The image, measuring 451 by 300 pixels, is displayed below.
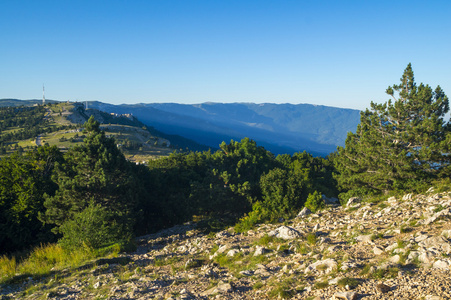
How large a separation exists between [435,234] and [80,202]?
25.5m

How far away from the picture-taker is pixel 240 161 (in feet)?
158

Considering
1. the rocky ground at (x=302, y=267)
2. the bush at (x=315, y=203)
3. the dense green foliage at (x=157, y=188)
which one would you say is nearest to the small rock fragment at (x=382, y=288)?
the rocky ground at (x=302, y=267)

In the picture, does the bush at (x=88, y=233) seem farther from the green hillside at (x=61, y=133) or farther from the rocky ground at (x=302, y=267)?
the green hillside at (x=61, y=133)

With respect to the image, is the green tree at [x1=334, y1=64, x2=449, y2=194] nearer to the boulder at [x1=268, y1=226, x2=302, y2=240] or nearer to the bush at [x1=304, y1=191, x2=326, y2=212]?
the bush at [x1=304, y1=191, x2=326, y2=212]

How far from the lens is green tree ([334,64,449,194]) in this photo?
23.3m

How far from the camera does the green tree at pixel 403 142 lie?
919 inches

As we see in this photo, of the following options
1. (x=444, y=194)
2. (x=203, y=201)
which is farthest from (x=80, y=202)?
(x=444, y=194)

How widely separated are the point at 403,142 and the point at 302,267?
20415mm

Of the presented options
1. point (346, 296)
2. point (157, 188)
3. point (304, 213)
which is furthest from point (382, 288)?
point (157, 188)

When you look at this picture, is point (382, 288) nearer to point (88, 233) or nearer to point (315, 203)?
point (315, 203)

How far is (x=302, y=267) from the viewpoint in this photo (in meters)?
10.2

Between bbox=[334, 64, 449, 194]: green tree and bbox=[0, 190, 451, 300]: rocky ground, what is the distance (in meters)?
7.26

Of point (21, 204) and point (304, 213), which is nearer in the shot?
point (304, 213)

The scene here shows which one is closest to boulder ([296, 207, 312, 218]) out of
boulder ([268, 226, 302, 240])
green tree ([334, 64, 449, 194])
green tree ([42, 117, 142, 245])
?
boulder ([268, 226, 302, 240])
